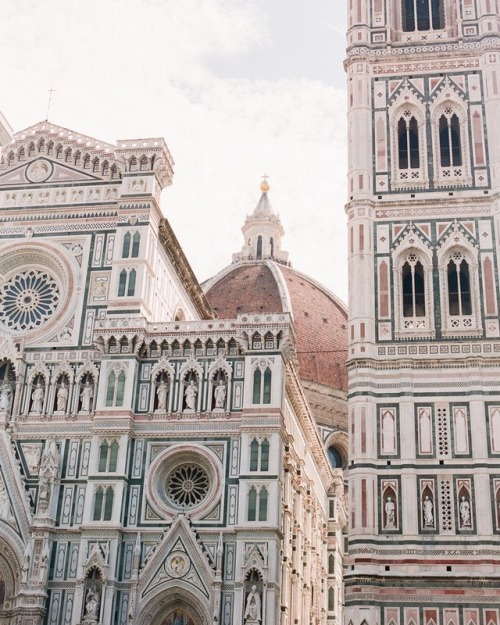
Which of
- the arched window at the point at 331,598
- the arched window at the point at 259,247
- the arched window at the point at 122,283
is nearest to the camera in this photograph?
the arched window at the point at 122,283

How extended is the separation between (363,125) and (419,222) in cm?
386

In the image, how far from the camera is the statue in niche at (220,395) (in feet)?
91.6

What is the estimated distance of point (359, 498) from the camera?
2595cm

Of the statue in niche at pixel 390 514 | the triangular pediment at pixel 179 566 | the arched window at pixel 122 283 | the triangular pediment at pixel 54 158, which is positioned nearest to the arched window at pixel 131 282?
the arched window at pixel 122 283

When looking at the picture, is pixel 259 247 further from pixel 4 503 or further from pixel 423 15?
pixel 4 503

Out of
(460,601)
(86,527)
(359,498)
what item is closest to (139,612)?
(86,527)

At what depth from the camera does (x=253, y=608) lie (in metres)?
25.1

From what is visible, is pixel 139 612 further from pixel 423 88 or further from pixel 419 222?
pixel 423 88

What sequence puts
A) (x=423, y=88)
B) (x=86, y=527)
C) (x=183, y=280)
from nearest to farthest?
(x=86, y=527), (x=423, y=88), (x=183, y=280)

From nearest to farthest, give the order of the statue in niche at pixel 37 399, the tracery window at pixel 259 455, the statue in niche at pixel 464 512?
the statue in niche at pixel 464 512, the tracery window at pixel 259 455, the statue in niche at pixel 37 399

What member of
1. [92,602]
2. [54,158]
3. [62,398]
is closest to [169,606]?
[92,602]

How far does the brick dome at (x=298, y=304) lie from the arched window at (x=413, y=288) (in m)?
30.0

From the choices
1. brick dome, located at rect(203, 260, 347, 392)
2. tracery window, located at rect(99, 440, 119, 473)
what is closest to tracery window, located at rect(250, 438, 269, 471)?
tracery window, located at rect(99, 440, 119, 473)

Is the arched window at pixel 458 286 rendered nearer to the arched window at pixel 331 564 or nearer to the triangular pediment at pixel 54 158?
the triangular pediment at pixel 54 158
